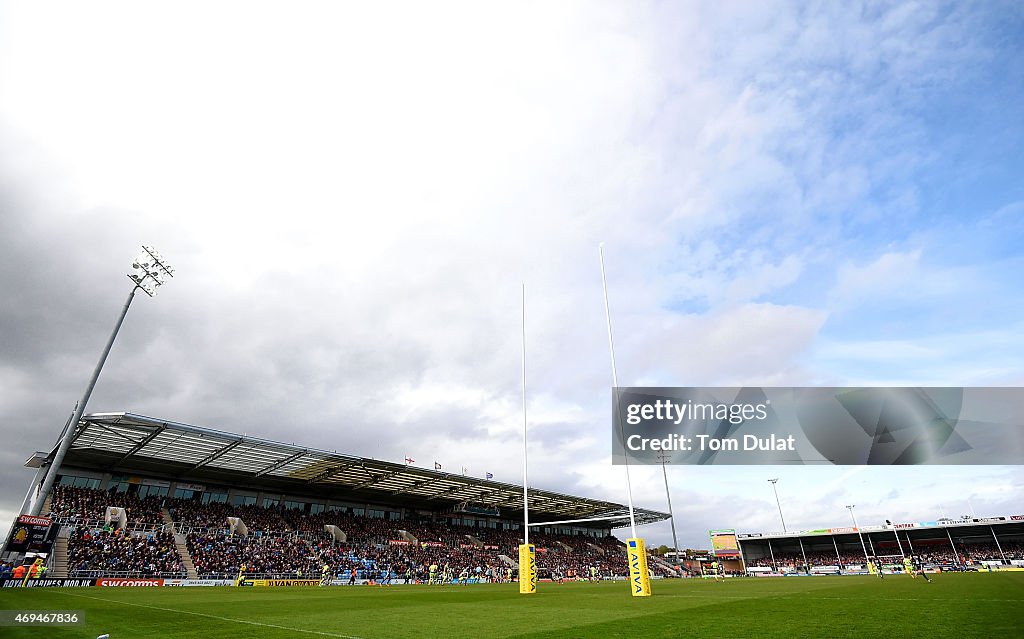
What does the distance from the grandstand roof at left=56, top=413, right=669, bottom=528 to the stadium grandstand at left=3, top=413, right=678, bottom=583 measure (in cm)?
14

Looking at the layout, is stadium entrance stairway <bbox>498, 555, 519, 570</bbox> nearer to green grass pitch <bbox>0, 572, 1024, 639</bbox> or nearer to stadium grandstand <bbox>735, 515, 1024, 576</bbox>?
stadium grandstand <bbox>735, 515, 1024, 576</bbox>

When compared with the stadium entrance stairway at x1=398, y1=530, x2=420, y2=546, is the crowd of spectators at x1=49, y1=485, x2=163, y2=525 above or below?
above

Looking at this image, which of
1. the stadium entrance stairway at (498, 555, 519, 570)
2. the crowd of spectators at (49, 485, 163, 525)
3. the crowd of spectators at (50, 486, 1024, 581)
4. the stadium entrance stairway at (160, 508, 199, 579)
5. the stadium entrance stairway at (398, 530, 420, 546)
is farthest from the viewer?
the stadium entrance stairway at (498, 555, 519, 570)

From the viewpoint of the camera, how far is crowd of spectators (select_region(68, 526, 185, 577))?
28.2 meters

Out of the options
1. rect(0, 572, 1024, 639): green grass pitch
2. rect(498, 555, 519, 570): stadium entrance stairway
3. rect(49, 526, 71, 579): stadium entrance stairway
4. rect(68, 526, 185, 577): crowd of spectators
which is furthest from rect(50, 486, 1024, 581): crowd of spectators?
rect(0, 572, 1024, 639): green grass pitch

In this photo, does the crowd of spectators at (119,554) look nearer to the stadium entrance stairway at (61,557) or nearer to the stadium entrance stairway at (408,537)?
the stadium entrance stairway at (61,557)

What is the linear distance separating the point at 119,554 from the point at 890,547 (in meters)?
85.0

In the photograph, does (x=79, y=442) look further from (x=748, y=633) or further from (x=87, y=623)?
(x=748, y=633)

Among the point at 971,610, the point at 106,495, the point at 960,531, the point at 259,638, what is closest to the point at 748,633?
the point at 971,610

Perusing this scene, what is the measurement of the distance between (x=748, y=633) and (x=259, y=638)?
26.3ft

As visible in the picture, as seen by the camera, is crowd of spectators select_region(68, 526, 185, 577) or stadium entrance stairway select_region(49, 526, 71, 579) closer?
stadium entrance stairway select_region(49, 526, 71, 579)

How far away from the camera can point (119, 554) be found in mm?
30000

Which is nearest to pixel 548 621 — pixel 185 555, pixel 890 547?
pixel 185 555

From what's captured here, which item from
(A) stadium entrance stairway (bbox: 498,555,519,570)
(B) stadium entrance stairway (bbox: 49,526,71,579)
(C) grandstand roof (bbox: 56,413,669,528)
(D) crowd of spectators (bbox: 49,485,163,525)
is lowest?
(A) stadium entrance stairway (bbox: 498,555,519,570)
